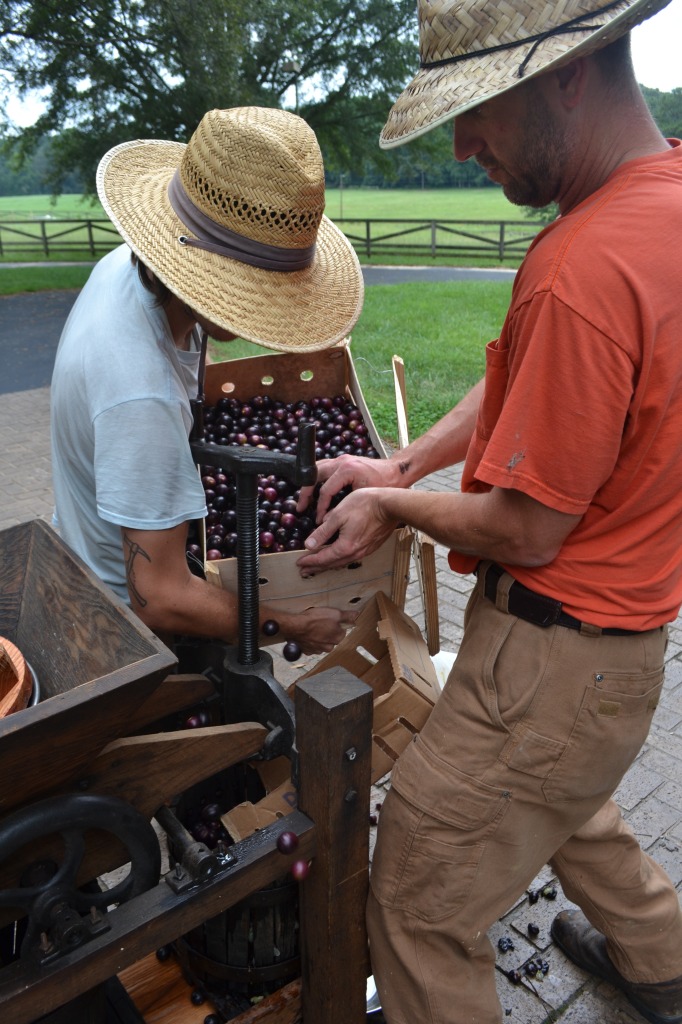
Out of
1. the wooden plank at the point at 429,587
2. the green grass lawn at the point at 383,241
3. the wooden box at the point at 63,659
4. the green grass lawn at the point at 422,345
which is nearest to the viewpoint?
the wooden box at the point at 63,659

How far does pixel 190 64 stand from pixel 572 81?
704 inches

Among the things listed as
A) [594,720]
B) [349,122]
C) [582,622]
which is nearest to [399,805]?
[594,720]

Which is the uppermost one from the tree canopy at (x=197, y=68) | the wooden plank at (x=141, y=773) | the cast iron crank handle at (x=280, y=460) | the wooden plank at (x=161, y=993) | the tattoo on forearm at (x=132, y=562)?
the tree canopy at (x=197, y=68)

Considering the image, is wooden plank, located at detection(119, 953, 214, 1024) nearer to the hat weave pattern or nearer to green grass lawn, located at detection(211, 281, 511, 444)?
the hat weave pattern

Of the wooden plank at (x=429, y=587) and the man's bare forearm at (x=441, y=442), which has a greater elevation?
the man's bare forearm at (x=441, y=442)

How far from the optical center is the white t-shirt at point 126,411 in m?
1.95

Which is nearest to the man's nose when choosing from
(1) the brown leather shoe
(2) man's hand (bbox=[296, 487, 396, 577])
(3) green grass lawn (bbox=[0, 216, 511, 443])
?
(2) man's hand (bbox=[296, 487, 396, 577])

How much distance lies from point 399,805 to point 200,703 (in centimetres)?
60

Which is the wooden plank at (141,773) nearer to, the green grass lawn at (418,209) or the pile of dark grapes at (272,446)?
the pile of dark grapes at (272,446)

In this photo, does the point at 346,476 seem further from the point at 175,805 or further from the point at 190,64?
the point at 190,64

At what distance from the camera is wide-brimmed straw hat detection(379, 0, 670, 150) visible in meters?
1.43

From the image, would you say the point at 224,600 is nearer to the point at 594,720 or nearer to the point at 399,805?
the point at 399,805

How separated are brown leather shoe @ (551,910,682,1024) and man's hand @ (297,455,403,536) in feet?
4.97

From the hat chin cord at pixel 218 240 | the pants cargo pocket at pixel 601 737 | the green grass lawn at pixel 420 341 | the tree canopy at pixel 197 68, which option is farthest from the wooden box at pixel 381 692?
the tree canopy at pixel 197 68
